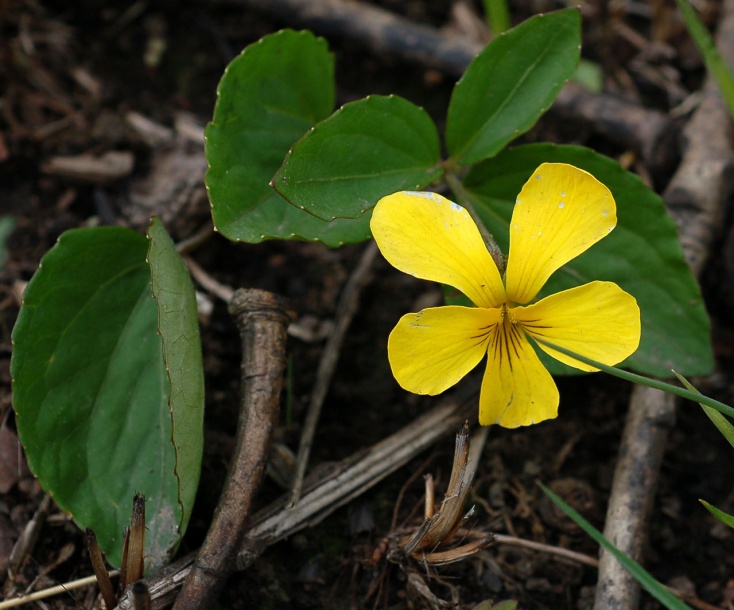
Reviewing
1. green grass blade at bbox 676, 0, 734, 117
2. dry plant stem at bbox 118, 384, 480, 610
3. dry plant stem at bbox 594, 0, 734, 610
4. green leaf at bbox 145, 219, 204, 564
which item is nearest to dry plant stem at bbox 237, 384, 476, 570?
dry plant stem at bbox 118, 384, 480, 610

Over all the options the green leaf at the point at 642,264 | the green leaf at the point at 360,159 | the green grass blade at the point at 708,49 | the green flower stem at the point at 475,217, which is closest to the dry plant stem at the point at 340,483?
the green leaf at the point at 642,264

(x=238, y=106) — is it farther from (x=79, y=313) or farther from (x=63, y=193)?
(x=63, y=193)

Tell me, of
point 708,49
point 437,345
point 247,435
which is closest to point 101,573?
point 247,435

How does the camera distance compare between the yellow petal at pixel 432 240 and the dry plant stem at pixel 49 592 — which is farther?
the dry plant stem at pixel 49 592

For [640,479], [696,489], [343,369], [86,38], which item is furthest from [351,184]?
[86,38]

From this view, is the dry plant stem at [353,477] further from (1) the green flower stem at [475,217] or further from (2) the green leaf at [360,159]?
(2) the green leaf at [360,159]

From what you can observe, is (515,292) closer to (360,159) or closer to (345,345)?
(360,159)
